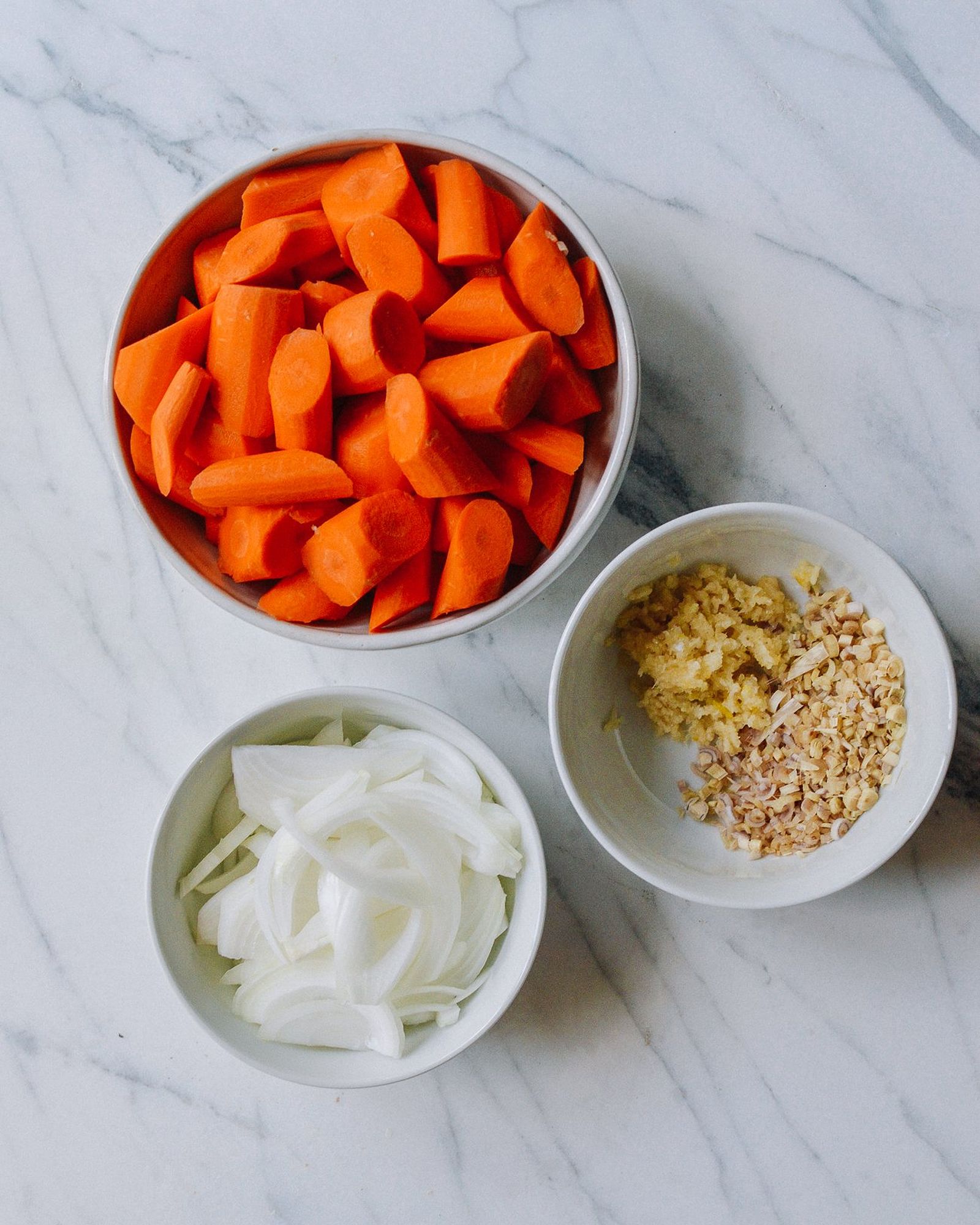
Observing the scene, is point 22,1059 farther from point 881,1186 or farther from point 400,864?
point 881,1186

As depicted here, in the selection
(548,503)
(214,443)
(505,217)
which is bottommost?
(214,443)

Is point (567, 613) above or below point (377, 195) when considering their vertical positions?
below

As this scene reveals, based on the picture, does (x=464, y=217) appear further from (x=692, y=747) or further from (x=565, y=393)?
(x=692, y=747)

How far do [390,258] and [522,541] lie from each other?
35 cm

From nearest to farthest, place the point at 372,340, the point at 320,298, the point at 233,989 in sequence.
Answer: the point at 372,340 → the point at 320,298 → the point at 233,989

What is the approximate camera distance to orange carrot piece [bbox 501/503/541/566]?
1.19 metres

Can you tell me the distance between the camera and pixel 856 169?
4.32 feet

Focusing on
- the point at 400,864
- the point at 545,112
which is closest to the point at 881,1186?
the point at 400,864

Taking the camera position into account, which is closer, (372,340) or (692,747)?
(372,340)

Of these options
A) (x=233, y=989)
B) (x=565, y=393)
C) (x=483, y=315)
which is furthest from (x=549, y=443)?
(x=233, y=989)

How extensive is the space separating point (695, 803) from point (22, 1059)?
1002 millimetres

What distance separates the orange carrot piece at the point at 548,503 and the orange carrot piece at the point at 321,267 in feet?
1.12

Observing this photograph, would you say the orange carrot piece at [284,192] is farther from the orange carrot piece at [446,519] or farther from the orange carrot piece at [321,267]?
the orange carrot piece at [446,519]

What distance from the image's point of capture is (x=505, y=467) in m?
1.18
